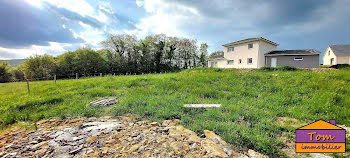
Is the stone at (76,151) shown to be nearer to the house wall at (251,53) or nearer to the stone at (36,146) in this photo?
the stone at (36,146)

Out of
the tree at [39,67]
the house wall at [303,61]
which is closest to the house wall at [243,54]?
the house wall at [303,61]

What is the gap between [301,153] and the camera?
2217 millimetres

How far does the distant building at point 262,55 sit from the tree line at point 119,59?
71.5 ft

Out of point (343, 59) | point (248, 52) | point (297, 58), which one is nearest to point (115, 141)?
point (248, 52)

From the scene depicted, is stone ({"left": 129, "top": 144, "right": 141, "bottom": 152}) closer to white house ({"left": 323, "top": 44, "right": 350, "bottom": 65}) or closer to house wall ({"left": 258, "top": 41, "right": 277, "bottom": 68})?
house wall ({"left": 258, "top": 41, "right": 277, "bottom": 68})

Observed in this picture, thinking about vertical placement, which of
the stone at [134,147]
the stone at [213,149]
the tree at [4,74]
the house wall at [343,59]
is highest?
the house wall at [343,59]

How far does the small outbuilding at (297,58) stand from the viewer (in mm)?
16359

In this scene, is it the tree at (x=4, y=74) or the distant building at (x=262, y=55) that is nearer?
the distant building at (x=262, y=55)

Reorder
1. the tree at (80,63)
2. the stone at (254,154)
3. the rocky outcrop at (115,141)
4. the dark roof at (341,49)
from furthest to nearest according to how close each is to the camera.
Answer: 1. the tree at (80,63)
2. the dark roof at (341,49)
3. the rocky outcrop at (115,141)
4. the stone at (254,154)

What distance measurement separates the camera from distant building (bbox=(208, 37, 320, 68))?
54.8 ft

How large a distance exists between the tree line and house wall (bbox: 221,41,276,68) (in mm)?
22028

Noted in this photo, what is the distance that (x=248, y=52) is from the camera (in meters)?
19.4

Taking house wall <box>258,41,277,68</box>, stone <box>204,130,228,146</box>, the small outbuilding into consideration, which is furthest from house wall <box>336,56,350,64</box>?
stone <box>204,130,228,146</box>

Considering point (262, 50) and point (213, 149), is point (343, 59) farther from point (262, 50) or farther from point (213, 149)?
point (213, 149)
